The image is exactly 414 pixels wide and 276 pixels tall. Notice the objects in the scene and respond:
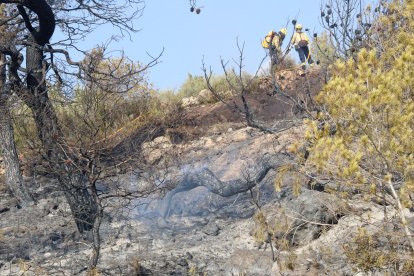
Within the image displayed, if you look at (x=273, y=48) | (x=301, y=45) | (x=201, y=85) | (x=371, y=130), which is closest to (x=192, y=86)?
(x=201, y=85)

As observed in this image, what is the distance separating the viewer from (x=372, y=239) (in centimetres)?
637

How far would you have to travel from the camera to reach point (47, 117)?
10508mm

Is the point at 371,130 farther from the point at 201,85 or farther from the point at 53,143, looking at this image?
the point at 201,85

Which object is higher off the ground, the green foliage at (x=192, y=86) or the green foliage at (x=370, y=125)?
the green foliage at (x=192, y=86)

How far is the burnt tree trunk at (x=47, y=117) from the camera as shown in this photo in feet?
32.0

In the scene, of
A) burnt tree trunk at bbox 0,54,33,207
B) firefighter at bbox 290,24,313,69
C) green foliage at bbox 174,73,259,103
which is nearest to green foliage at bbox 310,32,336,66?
firefighter at bbox 290,24,313,69

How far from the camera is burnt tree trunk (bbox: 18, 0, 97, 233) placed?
32.0 ft

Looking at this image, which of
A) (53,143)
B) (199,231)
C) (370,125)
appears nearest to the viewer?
(370,125)

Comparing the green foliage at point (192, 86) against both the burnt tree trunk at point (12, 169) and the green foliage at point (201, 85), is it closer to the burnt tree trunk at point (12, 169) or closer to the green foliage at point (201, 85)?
the green foliage at point (201, 85)

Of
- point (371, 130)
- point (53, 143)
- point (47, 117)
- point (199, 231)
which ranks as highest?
point (47, 117)

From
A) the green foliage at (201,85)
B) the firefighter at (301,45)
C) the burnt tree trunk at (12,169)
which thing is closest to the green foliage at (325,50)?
the firefighter at (301,45)

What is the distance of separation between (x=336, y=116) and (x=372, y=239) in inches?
56.6

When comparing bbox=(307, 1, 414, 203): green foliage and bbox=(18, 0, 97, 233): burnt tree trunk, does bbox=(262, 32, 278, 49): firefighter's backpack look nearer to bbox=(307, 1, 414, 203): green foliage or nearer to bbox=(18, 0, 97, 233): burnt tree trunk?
bbox=(18, 0, 97, 233): burnt tree trunk

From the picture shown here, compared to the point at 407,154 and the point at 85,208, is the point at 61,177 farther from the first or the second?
the point at 407,154
